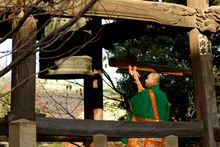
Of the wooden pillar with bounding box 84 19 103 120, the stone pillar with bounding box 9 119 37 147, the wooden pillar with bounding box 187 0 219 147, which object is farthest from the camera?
the wooden pillar with bounding box 84 19 103 120

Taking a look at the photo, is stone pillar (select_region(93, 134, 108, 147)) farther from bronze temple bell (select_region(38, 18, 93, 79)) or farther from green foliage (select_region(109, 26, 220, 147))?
green foliage (select_region(109, 26, 220, 147))

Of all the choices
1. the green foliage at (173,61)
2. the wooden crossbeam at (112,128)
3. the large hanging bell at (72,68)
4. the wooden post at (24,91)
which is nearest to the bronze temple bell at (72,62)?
the large hanging bell at (72,68)

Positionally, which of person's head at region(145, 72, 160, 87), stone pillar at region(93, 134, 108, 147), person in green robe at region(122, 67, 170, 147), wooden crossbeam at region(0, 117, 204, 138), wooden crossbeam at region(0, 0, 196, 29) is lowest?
stone pillar at region(93, 134, 108, 147)

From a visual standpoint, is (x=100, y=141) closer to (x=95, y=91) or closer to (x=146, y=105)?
(x=146, y=105)

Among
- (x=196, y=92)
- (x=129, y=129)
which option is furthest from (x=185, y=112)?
(x=129, y=129)

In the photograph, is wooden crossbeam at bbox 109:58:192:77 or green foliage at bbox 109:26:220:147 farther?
green foliage at bbox 109:26:220:147

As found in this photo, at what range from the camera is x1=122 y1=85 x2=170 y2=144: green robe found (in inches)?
196

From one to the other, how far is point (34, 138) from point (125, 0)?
4.82 feet

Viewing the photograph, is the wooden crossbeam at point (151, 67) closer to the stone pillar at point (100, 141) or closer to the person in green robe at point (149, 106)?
the person in green robe at point (149, 106)

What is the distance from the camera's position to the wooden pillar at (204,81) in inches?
185

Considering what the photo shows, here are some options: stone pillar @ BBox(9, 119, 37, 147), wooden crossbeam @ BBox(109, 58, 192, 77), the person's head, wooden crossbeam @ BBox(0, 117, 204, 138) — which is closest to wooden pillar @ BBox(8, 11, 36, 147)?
stone pillar @ BBox(9, 119, 37, 147)

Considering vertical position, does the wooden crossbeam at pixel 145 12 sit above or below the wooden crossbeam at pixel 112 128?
above

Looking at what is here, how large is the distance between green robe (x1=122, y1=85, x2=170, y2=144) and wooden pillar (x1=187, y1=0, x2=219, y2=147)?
40 centimetres

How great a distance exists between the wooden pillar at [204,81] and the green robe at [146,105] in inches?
15.9
